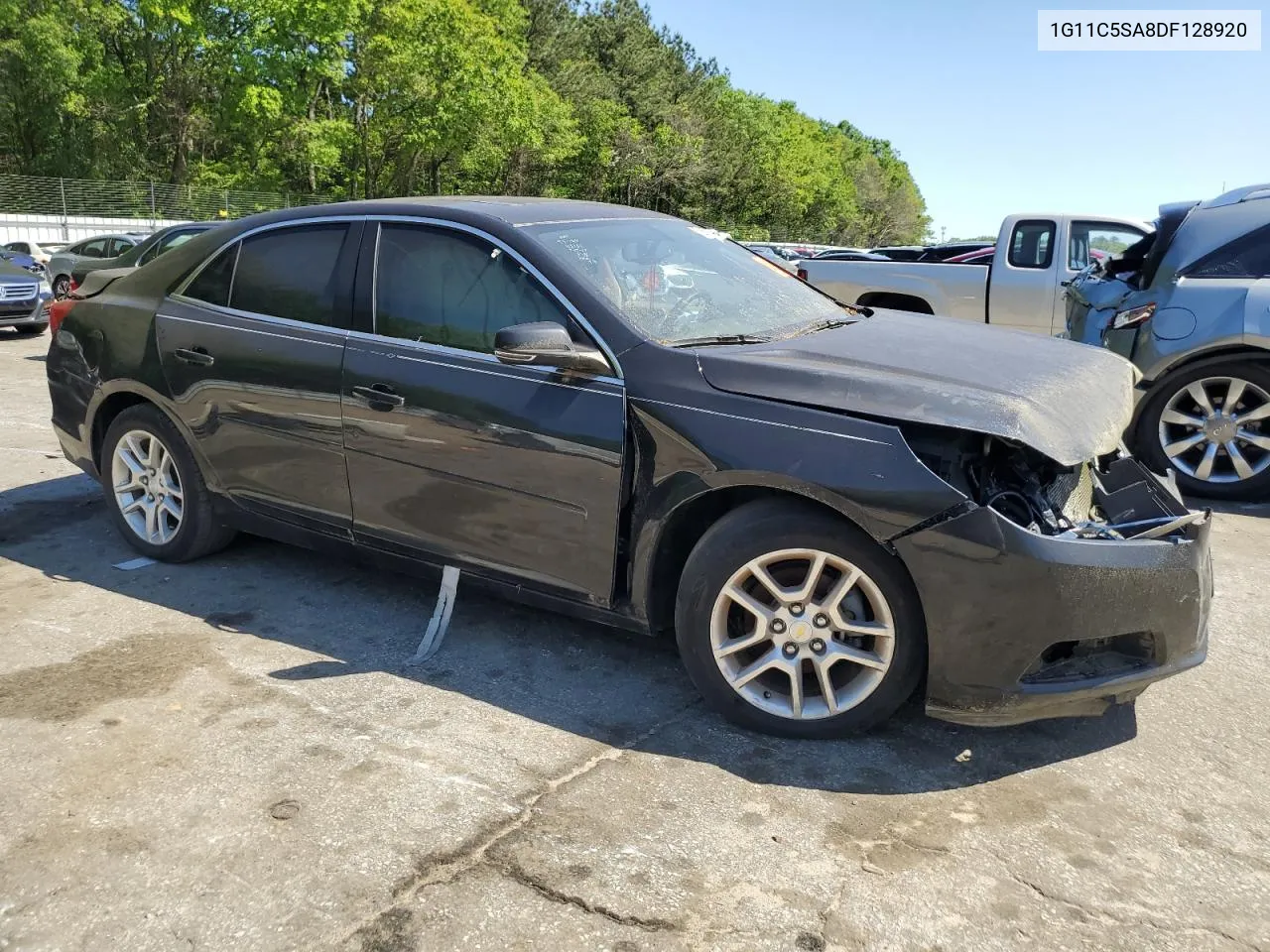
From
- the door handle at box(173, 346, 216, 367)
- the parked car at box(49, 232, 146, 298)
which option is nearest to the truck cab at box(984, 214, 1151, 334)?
the door handle at box(173, 346, 216, 367)

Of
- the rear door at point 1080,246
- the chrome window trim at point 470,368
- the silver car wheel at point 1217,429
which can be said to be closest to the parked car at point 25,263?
the chrome window trim at point 470,368

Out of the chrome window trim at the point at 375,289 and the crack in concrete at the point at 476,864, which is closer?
the crack in concrete at the point at 476,864

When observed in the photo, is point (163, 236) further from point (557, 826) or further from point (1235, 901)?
point (1235, 901)

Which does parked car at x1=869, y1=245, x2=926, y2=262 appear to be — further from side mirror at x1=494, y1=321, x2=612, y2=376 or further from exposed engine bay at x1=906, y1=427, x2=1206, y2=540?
side mirror at x1=494, y1=321, x2=612, y2=376

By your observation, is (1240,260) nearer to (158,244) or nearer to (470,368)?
(470,368)

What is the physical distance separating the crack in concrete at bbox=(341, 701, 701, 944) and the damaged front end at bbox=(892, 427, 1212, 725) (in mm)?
1127

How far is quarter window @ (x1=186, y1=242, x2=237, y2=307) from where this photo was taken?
14.5ft

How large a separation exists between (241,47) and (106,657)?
128 ft

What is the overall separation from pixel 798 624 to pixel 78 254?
20909 millimetres

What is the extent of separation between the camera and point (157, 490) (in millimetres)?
4719

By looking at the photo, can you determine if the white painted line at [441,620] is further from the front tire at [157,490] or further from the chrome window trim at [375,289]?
the front tire at [157,490]

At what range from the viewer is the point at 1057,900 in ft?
7.98

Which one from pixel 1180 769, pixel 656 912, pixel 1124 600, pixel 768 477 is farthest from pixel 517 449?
pixel 1180 769

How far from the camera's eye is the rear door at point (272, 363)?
3988mm
